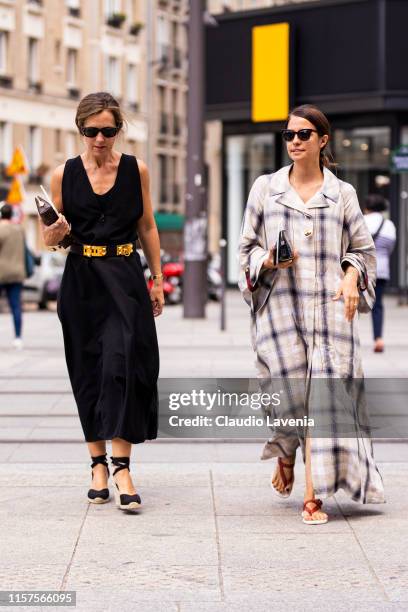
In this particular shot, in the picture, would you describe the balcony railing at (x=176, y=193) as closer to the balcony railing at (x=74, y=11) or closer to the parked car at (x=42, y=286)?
the balcony railing at (x=74, y=11)

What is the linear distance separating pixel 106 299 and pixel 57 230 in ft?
1.37

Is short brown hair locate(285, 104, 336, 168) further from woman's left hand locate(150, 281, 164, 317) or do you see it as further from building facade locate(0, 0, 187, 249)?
building facade locate(0, 0, 187, 249)

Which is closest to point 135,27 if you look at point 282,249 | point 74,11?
point 74,11

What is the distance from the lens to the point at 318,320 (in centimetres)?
638

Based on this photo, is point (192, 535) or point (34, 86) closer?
point (192, 535)

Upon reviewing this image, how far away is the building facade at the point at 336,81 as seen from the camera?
26.6 m

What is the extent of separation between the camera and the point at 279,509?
21.8 ft

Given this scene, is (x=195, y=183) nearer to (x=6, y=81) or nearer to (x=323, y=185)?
(x=323, y=185)

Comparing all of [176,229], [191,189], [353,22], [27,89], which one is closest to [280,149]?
[353,22]

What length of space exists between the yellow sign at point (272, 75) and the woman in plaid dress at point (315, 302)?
20.3m

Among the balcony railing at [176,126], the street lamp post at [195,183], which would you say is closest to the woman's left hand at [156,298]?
the street lamp post at [195,183]

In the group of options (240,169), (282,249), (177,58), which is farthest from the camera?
(177,58)

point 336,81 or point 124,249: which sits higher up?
point 336,81

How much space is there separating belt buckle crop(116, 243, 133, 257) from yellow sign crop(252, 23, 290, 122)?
20139 millimetres
